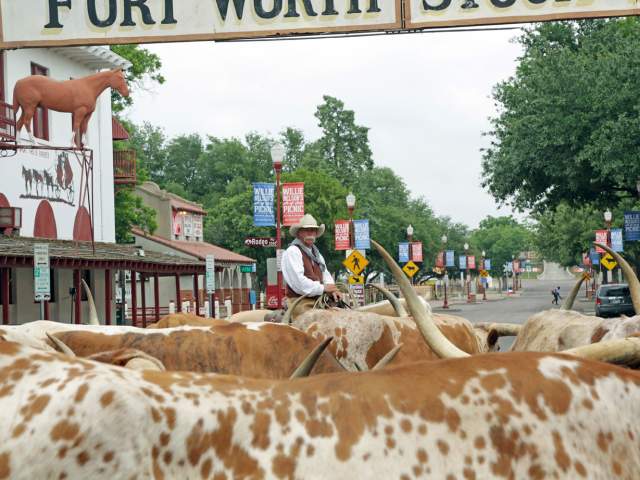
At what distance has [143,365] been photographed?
494 cm

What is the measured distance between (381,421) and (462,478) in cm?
26

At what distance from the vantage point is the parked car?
39.1 m

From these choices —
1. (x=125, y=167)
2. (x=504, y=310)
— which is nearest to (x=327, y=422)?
(x=125, y=167)

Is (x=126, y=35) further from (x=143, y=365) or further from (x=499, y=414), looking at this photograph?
(x=499, y=414)

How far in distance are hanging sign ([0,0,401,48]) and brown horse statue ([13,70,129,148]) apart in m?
19.3

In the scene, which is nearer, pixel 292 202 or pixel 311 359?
pixel 311 359

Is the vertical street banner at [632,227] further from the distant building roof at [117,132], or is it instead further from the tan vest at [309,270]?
the tan vest at [309,270]

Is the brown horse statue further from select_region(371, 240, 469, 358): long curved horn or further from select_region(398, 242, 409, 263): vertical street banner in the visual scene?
select_region(398, 242, 409, 263): vertical street banner

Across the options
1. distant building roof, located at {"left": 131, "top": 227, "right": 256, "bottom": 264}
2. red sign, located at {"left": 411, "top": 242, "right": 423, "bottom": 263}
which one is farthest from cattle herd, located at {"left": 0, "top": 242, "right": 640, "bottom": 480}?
red sign, located at {"left": 411, "top": 242, "right": 423, "bottom": 263}

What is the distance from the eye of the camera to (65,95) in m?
29.6

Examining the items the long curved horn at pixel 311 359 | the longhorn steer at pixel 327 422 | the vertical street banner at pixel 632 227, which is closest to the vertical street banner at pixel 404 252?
the vertical street banner at pixel 632 227

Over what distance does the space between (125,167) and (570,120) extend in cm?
1690

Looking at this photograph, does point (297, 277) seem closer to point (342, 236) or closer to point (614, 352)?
point (614, 352)

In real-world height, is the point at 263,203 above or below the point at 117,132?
below
